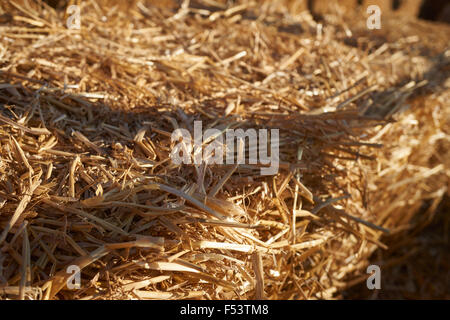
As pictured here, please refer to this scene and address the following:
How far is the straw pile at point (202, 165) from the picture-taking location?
54.2 inches

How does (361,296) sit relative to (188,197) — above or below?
below

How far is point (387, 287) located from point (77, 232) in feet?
6.59

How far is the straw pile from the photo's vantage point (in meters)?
1.38

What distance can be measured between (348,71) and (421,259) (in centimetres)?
132

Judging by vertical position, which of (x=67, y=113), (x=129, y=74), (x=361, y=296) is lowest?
(x=361, y=296)

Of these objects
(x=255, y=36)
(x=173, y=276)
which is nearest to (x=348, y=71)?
(x=255, y=36)

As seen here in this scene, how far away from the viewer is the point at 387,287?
104 inches

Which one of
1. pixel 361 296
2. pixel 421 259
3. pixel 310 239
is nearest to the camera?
pixel 310 239

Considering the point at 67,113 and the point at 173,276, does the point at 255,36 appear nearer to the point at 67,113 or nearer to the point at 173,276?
the point at 67,113

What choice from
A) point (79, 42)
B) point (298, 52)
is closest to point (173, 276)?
point (79, 42)

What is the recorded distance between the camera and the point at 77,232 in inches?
55.1

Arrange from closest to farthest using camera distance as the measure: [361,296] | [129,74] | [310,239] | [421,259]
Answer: [310,239]
[129,74]
[361,296]
[421,259]

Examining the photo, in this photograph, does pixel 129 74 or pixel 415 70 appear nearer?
pixel 129 74

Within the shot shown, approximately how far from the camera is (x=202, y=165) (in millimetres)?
1630
